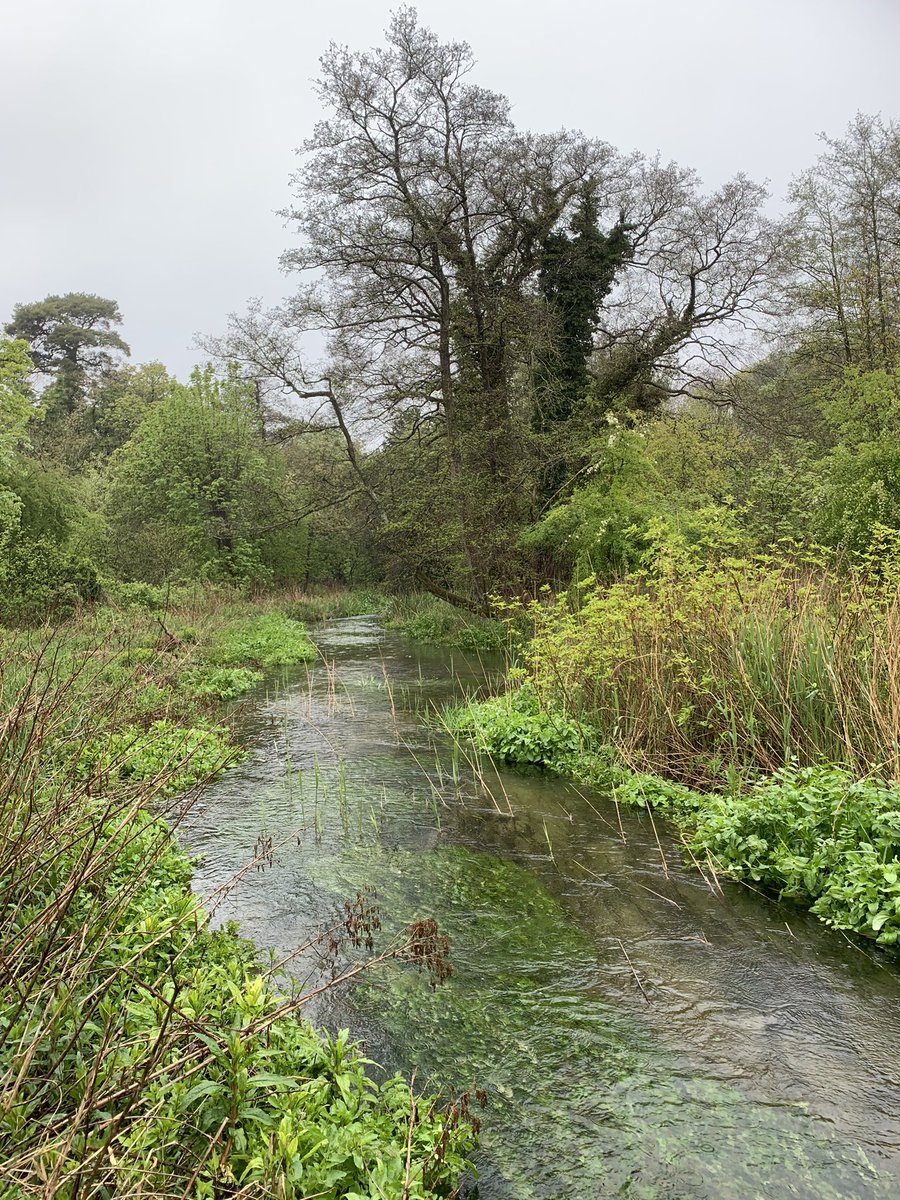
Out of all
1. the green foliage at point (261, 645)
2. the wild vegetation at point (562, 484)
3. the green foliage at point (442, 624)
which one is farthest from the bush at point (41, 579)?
the green foliage at point (442, 624)

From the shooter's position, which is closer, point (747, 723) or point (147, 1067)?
point (147, 1067)

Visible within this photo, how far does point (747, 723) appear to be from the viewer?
634 centimetres

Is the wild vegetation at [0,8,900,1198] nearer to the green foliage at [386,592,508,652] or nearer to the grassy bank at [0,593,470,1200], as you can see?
the green foliage at [386,592,508,652]

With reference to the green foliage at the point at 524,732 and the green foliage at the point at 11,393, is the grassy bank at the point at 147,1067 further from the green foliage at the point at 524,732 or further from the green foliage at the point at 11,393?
the green foliage at the point at 11,393

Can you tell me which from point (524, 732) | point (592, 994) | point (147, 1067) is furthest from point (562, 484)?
point (147, 1067)

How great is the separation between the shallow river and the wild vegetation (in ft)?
1.47

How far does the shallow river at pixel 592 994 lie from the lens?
2.92 m

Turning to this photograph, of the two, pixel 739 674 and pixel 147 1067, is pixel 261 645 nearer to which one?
pixel 739 674

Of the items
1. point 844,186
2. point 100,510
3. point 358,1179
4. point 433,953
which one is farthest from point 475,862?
point 100,510

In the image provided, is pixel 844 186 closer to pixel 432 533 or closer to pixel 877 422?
pixel 877 422

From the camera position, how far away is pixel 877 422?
51.2ft

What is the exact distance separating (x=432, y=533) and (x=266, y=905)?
1458cm

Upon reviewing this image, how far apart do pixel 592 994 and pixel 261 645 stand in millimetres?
13727

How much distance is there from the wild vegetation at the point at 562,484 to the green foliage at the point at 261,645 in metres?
0.13
